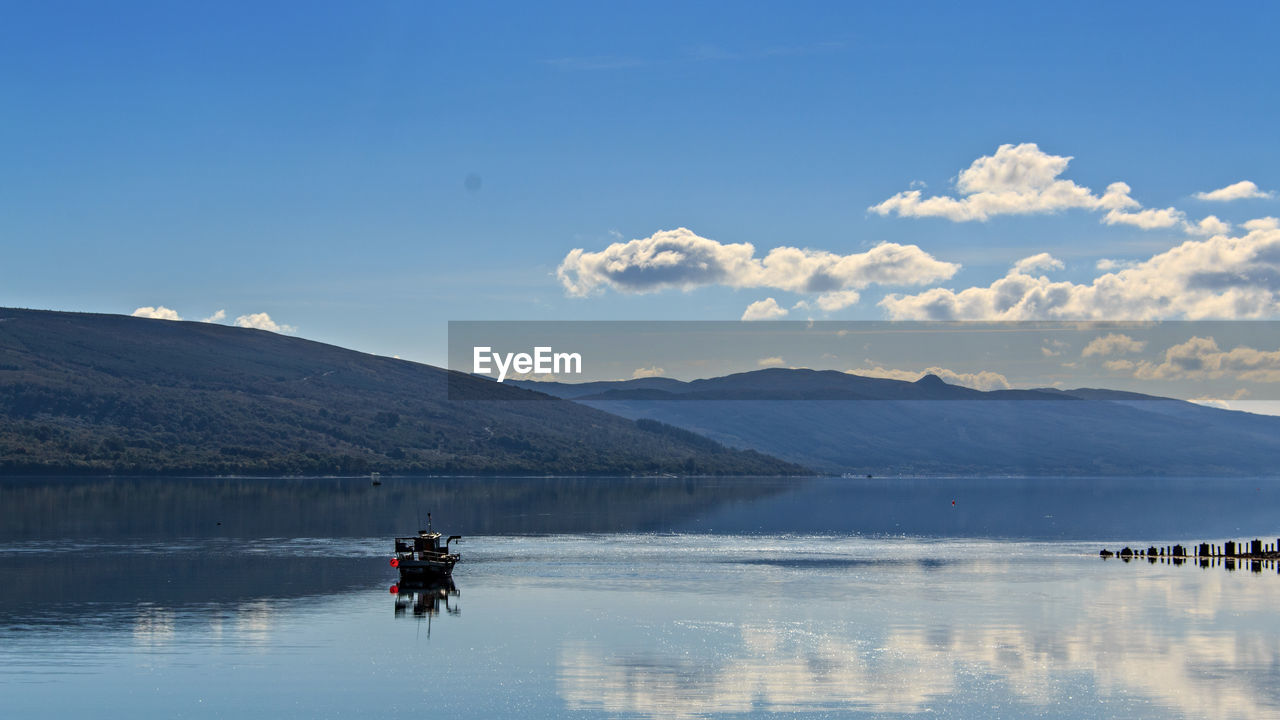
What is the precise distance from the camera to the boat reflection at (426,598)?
74.2 meters

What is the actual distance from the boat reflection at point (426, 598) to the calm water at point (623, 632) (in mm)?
450

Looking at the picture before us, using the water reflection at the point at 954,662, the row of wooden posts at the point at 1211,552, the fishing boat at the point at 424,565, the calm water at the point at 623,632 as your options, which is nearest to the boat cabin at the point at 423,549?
the fishing boat at the point at 424,565

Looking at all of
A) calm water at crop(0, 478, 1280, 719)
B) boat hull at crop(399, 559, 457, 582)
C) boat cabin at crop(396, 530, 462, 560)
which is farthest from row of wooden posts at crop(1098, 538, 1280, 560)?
boat hull at crop(399, 559, 457, 582)

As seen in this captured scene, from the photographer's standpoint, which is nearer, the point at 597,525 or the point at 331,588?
the point at 331,588

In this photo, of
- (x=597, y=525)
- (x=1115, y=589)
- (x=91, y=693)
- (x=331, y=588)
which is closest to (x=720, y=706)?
(x=91, y=693)

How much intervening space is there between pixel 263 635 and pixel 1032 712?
36.9m

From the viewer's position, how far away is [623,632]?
216ft

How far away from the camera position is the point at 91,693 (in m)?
48.6

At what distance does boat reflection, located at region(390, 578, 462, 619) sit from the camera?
2923 inches

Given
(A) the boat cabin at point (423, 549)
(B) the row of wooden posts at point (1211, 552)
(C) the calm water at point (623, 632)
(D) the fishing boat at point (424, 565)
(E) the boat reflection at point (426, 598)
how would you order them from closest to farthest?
(C) the calm water at point (623, 632)
(E) the boat reflection at point (426, 598)
(D) the fishing boat at point (424, 565)
(A) the boat cabin at point (423, 549)
(B) the row of wooden posts at point (1211, 552)

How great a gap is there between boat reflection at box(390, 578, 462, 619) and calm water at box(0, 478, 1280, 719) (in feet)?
1.47

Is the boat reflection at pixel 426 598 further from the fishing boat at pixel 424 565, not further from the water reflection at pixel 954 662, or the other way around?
the water reflection at pixel 954 662

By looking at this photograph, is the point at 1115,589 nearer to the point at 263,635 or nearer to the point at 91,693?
the point at 263,635

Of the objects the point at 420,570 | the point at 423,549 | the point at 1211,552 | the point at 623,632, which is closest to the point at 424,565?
the point at 420,570
